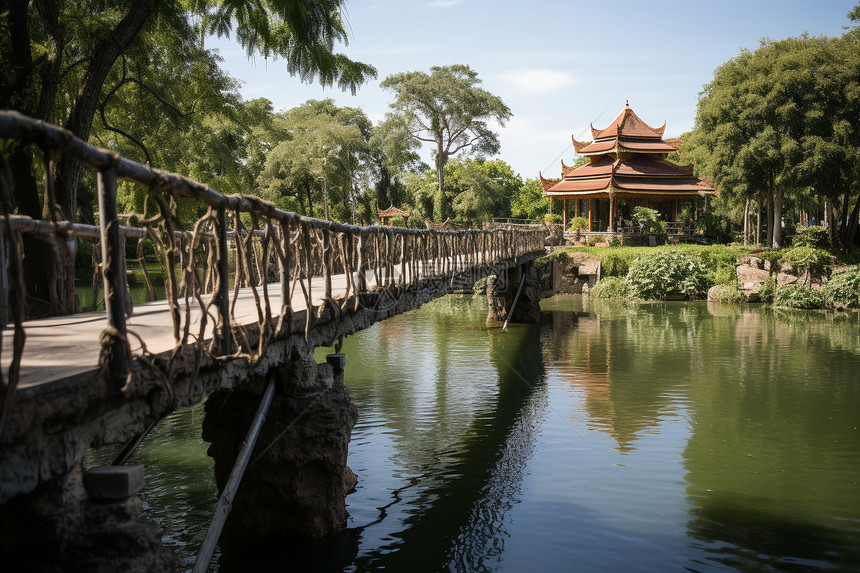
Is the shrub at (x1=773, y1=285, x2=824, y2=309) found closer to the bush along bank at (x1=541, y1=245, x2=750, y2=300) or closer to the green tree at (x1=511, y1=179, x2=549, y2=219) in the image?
the bush along bank at (x1=541, y1=245, x2=750, y2=300)

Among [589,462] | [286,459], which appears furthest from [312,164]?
[286,459]

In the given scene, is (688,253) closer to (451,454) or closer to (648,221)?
(648,221)

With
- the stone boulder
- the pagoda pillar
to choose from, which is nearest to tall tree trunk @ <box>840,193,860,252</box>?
the stone boulder

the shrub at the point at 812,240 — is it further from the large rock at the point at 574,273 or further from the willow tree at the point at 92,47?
the willow tree at the point at 92,47

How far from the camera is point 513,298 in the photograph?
26.0 meters

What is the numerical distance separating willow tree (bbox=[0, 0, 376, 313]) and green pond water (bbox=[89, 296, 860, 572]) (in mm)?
4321

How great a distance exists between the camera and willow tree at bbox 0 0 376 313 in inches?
446

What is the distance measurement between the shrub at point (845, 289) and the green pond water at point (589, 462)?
723 cm

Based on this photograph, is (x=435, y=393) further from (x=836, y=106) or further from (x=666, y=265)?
(x=836, y=106)

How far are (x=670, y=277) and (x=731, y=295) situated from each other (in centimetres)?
274

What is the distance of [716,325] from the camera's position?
938 inches

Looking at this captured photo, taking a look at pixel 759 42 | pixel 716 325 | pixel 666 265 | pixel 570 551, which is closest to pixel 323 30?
pixel 570 551

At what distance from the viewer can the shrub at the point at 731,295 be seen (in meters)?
29.8

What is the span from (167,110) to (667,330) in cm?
1637
